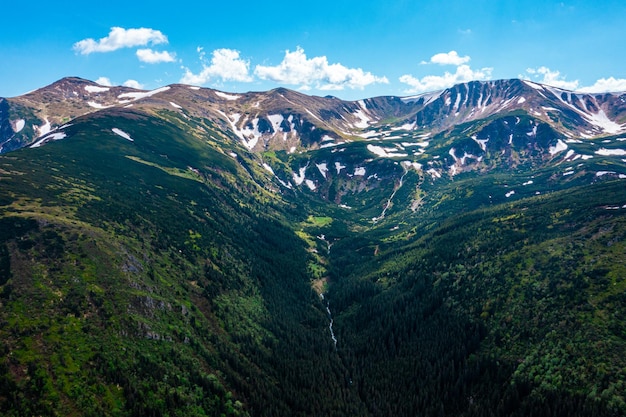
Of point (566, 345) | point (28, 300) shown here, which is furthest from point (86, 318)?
point (566, 345)

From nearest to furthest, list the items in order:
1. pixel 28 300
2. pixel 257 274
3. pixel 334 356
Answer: pixel 28 300 → pixel 334 356 → pixel 257 274

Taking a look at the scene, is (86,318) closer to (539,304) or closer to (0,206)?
(0,206)

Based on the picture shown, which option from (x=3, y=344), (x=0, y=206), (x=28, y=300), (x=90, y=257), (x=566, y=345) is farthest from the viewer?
(x=0, y=206)

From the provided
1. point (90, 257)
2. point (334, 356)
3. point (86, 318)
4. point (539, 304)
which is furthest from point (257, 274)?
point (539, 304)

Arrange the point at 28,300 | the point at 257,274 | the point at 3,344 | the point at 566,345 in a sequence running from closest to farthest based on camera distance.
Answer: the point at 3,344 → the point at 28,300 → the point at 566,345 → the point at 257,274

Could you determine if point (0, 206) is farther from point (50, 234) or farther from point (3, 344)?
point (3, 344)

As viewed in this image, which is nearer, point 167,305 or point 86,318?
point 86,318

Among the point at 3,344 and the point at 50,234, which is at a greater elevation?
the point at 50,234

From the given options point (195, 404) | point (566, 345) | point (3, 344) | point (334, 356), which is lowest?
point (334, 356)

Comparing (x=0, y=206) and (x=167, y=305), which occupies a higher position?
(x=0, y=206)
